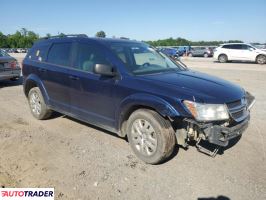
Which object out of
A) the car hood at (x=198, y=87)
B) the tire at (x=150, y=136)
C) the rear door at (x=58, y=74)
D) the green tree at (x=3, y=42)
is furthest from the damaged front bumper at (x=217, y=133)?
the green tree at (x=3, y=42)

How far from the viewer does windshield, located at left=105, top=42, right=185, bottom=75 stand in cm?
485

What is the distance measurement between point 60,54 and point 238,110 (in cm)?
352

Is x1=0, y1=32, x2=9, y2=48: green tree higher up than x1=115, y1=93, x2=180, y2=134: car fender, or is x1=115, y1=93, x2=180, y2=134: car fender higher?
x1=0, y1=32, x2=9, y2=48: green tree

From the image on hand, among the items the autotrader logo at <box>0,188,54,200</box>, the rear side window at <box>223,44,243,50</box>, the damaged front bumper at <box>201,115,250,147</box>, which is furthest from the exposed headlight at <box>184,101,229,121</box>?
the rear side window at <box>223,44,243,50</box>

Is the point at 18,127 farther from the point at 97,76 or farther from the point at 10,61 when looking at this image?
the point at 10,61

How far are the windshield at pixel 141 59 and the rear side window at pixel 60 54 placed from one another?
1013 mm

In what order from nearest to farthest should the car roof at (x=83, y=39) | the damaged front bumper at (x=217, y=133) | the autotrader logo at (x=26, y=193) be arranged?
the autotrader logo at (x=26, y=193) < the damaged front bumper at (x=217, y=133) < the car roof at (x=83, y=39)

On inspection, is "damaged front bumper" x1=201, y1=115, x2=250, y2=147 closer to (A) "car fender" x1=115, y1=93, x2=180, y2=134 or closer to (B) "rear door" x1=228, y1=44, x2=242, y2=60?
(A) "car fender" x1=115, y1=93, x2=180, y2=134

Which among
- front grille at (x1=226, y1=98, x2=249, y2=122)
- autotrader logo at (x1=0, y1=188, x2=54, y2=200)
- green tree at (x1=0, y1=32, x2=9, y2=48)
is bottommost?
autotrader logo at (x1=0, y1=188, x2=54, y2=200)

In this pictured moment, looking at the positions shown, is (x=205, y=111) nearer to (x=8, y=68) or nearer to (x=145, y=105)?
(x=145, y=105)

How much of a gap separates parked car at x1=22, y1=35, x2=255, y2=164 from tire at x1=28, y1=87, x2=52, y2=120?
0.21 metres

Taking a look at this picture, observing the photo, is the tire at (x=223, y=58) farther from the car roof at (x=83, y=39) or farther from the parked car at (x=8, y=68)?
the car roof at (x=83, y=39)

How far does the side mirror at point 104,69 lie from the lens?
4.56 m

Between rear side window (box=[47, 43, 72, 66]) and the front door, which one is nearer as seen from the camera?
the front door
